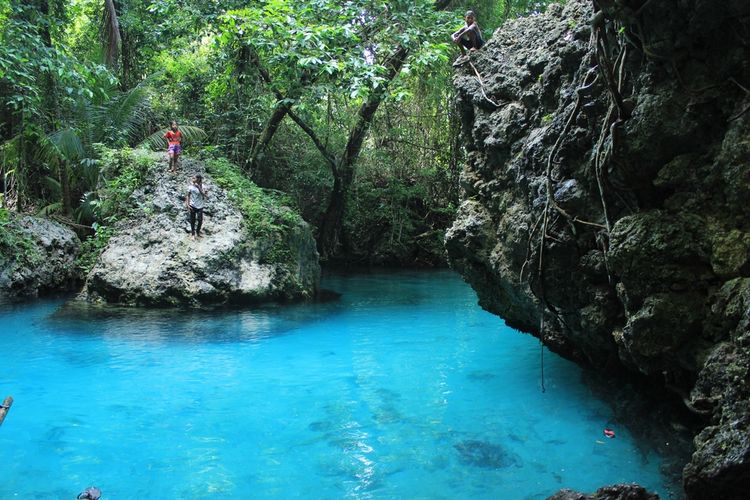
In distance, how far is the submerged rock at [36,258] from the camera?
12516 mm

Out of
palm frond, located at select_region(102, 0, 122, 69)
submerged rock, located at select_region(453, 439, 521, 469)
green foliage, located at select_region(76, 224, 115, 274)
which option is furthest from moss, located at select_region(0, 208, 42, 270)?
submerged rock, located at select_region(453, 439, 521, 469)

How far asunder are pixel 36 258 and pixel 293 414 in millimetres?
9473

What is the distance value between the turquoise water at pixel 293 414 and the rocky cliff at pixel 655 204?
1110mm

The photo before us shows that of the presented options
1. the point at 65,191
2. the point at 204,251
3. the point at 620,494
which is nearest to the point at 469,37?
the point at 204,251

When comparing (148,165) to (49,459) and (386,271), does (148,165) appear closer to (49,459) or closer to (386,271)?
(386,271)

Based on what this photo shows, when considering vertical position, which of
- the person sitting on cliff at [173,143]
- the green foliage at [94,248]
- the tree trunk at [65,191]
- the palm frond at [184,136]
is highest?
the palm frond at [184,136]

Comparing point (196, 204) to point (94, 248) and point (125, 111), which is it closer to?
point (94, 248)

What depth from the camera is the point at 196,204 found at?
40.5 feet

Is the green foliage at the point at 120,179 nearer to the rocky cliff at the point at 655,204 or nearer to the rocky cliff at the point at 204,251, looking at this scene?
the rocky cliff at the point at 204,251

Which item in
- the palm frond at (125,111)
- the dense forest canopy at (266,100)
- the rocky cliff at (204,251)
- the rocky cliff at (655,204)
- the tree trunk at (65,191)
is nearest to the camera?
the rocky cliff at (655,204)

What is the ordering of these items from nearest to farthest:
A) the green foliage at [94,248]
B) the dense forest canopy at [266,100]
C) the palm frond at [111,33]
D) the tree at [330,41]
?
1. the tree at [330,41]
2. the dense forest canopy at [266,100]
3. the green foliage at [94,248]
4. the palm frond at [111,33]

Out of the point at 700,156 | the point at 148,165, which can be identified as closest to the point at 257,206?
the point at 148,165

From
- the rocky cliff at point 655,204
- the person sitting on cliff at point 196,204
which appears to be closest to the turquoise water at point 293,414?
the rocky cliff at point 655,204

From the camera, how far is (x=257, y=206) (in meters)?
13.5
